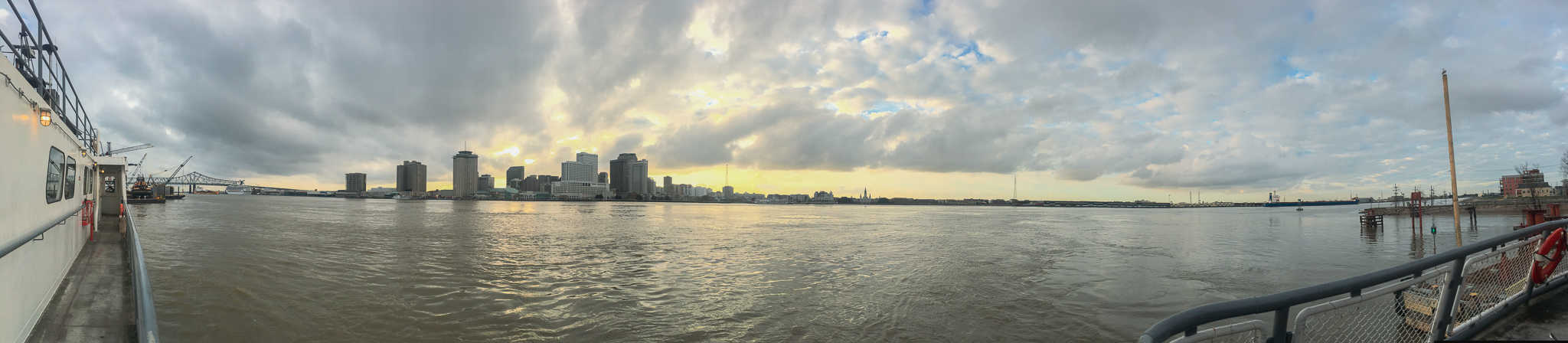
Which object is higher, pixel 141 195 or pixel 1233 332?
pixel 141 195

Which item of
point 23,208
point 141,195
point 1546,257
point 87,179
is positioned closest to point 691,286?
point 23,208

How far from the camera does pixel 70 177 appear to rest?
31.4ft

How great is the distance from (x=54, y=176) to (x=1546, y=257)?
63.8 ft

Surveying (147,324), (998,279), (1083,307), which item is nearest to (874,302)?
(1083,307)

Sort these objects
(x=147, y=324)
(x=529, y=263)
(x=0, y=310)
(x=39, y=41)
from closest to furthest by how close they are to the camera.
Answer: (x=147, y=324) → (x=0, y=310) → (x=39, y=41) → (x=529, y=263)

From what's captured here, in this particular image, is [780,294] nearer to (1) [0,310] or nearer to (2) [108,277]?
(1) [0,310]

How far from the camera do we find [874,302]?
1255 centimetres

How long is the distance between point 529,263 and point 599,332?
35.2 feet

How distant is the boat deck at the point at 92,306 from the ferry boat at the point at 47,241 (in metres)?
0.01

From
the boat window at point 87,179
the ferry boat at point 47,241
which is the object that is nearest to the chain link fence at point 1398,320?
the ferry boat at point 47,241

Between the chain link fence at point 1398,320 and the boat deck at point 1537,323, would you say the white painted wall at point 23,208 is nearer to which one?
the chain link fence at point 1398,320

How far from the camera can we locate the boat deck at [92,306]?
6.48 metres

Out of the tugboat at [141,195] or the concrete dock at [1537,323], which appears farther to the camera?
the tugboat at [141,195]

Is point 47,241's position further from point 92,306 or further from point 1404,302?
point 1404,302
